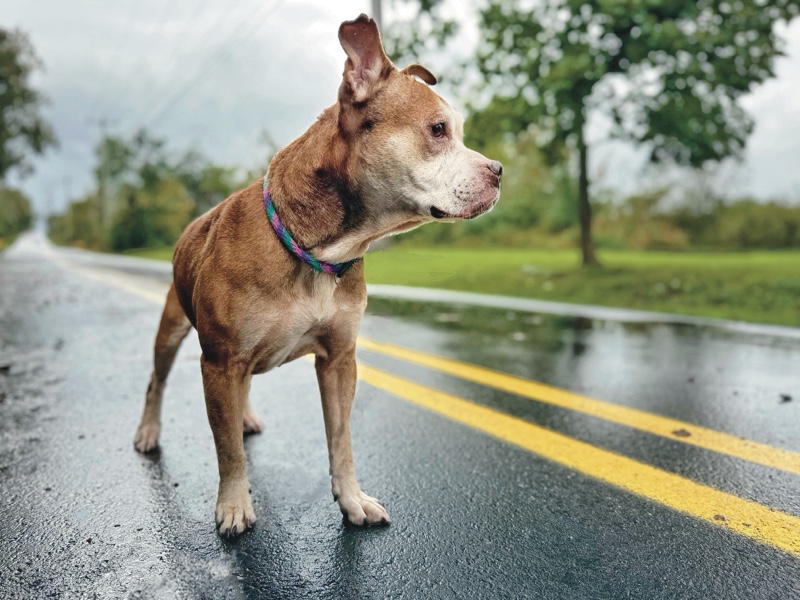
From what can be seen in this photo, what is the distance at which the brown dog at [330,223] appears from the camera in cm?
221

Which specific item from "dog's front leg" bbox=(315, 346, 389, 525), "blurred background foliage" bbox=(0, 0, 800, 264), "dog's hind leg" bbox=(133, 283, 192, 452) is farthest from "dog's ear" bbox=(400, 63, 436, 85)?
"blurred background foliage" bbox=(0, 0, 800, 264)

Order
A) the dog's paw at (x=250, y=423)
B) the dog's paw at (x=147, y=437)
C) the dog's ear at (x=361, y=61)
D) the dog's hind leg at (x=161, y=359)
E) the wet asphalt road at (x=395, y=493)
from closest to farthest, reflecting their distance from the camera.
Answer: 1. the wet asphalt road at (x=395, y=493)
2. the dog's ear at (x=361, y=61)
3. the dog's hind leg at (x=161, y=359)
4. the dog's paw at (x=147, y=437)
5. the dog's paw at (x=250, y=423)

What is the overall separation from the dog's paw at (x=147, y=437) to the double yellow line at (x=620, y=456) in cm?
154

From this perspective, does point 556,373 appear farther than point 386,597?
Yes

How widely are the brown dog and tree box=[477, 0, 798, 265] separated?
10052 mm

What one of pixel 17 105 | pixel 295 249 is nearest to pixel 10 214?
pixel 17 105

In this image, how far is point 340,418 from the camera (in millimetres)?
2598

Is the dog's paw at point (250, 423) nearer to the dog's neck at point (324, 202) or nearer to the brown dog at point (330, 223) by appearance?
the brown dog at point (330, 223)

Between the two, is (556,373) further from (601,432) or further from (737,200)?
(737,200)

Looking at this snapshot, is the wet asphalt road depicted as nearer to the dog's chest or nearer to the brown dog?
the brown dog

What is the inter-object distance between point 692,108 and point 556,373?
29.8 ft

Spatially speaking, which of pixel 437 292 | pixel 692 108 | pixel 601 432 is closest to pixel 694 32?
pixel 692 108

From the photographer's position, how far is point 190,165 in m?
59.2

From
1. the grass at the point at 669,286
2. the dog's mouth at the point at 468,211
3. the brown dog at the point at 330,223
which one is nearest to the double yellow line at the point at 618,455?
the brown dog at the point at 330,223
